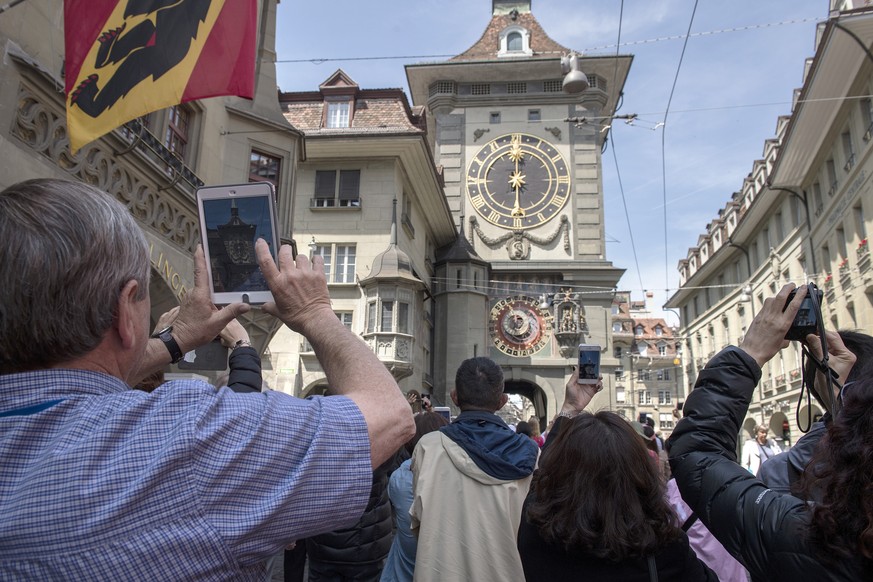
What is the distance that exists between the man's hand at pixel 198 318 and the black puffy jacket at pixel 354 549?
7.55 feet

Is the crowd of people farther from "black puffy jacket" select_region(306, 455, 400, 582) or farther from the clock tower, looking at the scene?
the clock tower

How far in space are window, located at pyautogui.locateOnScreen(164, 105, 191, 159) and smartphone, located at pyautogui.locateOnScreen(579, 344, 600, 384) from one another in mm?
7522

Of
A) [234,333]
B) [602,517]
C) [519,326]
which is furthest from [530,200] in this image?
[602,517]

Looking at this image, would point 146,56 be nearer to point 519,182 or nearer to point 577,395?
point 577,395

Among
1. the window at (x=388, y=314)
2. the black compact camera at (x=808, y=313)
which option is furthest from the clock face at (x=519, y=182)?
the black compact camera at (x=808, y=313)

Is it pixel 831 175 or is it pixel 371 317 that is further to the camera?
pixel 831 175

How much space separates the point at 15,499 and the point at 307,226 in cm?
2144

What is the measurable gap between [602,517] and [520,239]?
30316 mm

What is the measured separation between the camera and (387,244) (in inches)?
850

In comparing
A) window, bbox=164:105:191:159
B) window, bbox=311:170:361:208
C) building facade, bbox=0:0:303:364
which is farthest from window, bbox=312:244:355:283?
window, bbox=164:105:191:159

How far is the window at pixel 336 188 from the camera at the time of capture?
872 inches

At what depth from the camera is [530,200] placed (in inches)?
1272

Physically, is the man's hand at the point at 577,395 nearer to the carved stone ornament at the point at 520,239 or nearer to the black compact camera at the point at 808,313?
the black compact camera at the point at 808,313

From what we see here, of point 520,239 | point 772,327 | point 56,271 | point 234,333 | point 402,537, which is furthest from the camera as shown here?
point 520,239
